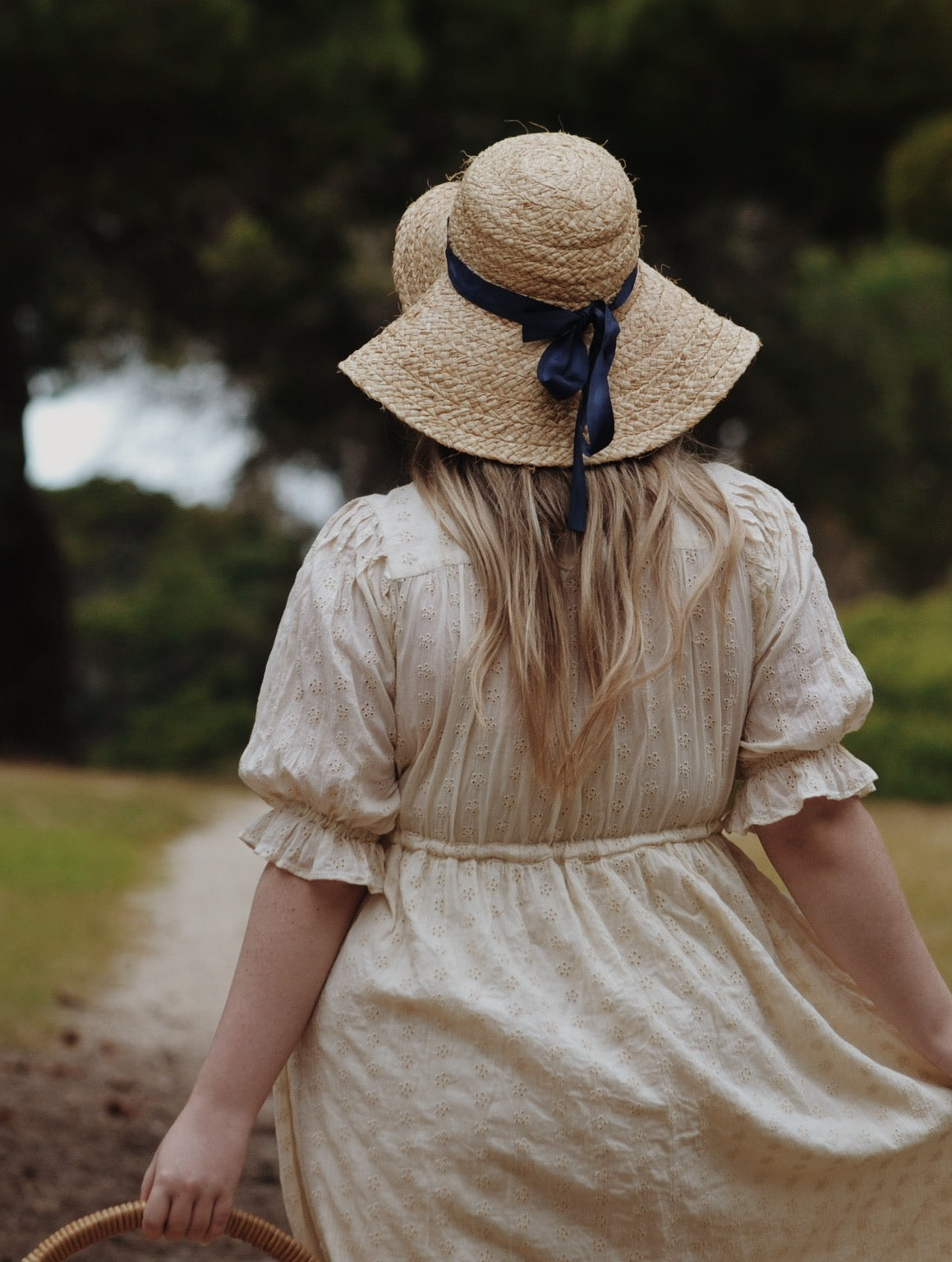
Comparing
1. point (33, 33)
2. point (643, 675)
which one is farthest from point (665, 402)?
point (33, 33)

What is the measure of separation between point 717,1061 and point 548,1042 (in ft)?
0.52

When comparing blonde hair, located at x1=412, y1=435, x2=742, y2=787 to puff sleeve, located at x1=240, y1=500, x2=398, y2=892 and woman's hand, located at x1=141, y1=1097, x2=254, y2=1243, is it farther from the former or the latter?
woman's hand, located at x1=141, y1=1097, x2=254, y2=1243

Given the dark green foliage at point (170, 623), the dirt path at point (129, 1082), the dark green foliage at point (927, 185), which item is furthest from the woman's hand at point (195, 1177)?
the dark green foliage at point (170, 623)

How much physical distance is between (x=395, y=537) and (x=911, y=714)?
23.4 feet

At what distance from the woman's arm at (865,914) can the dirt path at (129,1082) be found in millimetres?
1840

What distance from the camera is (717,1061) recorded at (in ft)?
4.15

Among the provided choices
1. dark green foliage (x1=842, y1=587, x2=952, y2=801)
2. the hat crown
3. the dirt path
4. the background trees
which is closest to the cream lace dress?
the hat crown

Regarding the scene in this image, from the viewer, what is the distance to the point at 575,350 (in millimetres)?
1298

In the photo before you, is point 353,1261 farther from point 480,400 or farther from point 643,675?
point 480,400

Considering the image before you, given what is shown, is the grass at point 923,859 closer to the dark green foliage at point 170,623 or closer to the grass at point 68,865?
the grass at point 68,865

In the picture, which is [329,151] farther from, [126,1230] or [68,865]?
[126,1230]

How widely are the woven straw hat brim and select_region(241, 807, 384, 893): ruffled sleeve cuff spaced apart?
368mm

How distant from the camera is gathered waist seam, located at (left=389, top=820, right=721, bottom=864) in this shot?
1.29 meters

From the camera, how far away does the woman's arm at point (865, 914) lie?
4.33ft
